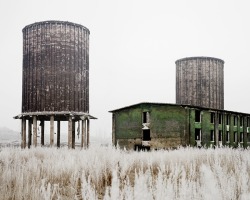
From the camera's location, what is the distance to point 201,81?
102 ft

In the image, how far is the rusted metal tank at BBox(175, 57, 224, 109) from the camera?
102 ft

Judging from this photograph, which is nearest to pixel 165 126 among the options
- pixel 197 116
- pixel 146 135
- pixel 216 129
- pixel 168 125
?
pixel 168 125

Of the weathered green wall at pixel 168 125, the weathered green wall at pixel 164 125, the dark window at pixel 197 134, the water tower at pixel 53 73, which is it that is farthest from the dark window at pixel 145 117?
the water tower at pixel 53 73

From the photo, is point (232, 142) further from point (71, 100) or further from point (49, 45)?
point (49, 45)

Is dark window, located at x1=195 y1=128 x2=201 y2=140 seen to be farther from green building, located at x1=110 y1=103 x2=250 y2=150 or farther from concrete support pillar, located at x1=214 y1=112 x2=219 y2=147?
concrete support pillar, located at x1=214 y1=112 x2=219 y2=147

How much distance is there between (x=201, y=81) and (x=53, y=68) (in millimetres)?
16999

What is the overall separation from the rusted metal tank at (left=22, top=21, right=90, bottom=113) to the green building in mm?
6836

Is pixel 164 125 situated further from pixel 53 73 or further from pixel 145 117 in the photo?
pixel 53 73

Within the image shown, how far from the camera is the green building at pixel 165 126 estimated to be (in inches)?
971

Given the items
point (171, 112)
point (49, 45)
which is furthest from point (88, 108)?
point (171, 112)

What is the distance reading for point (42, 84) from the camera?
66.0ft

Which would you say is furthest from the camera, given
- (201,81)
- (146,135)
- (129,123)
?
(201,81)

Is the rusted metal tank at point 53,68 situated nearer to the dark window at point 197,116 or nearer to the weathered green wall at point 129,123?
the weathered green wall at point 129,123

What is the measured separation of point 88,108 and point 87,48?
454 centimetres
